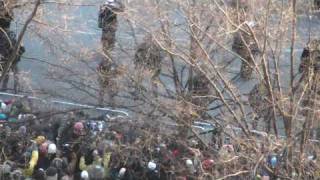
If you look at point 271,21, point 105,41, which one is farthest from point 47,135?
point 271,21

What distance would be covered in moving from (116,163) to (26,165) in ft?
8.47

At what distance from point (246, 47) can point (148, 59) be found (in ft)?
15.3

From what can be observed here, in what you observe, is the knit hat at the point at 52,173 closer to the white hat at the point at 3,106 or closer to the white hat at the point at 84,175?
the white hat at the point at 84,175

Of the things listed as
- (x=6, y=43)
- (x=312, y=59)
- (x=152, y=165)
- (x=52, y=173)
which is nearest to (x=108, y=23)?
(x=6, y=43)

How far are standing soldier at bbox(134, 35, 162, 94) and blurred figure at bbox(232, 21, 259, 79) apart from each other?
101 inches

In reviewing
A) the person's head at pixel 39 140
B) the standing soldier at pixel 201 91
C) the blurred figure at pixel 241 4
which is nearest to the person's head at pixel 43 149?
the person's head at pixel 39 140

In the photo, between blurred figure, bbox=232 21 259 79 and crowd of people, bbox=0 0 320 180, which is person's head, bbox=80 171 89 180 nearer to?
crowd of people, bbox=0 0 320 180

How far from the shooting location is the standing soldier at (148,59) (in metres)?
22.1

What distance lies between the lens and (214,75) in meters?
19.8

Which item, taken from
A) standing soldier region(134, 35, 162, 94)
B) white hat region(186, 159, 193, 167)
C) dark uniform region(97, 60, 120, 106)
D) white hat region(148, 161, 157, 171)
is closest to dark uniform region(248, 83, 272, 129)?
white hat region(186, 159, 193, 167)

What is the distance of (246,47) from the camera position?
61.5ft

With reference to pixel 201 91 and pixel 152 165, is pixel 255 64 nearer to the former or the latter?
pixel 201 91

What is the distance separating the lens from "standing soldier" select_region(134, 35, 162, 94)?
2206cm

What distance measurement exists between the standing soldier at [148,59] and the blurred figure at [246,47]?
2565mm
